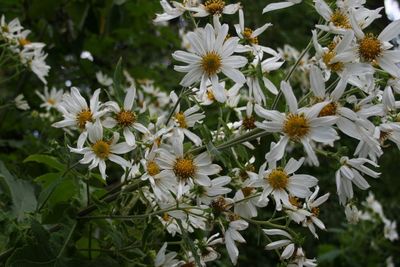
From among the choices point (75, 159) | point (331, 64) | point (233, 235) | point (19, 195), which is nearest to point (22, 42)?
point (19, 195)

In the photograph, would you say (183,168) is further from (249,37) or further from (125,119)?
(249,37)

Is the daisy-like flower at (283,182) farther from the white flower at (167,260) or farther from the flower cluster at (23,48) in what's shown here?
the flower cluster at (23,48)

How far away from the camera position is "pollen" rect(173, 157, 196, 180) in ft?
4.31

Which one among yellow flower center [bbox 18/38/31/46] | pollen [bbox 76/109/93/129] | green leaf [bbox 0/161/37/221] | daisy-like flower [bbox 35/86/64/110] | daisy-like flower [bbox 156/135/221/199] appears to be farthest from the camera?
daisy-like flower [bbox 35/86/64/110]

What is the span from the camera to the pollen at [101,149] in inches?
53.0

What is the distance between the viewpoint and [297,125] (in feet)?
3.98

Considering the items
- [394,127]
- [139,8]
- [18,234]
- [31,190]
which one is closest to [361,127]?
[394,127]

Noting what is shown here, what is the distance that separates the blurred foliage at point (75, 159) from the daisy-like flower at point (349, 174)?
0.21 m

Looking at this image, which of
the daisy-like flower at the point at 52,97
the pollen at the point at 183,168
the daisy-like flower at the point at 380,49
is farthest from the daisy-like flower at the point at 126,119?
the daisy-like flower at the point at 52,97

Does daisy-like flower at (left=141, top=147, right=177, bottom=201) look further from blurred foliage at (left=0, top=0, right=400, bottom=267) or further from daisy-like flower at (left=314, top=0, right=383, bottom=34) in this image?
daisy-like flower at (left=314, top=0, right=383, bottom=34)

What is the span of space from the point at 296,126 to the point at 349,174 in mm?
186

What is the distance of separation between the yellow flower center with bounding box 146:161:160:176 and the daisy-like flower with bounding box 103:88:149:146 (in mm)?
92

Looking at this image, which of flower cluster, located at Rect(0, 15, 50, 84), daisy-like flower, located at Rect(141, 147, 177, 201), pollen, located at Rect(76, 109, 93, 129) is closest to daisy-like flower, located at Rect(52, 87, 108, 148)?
pollen, located at Rect(76, 109, 93, 129)

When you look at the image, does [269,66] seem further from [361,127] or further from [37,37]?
[37,37]
